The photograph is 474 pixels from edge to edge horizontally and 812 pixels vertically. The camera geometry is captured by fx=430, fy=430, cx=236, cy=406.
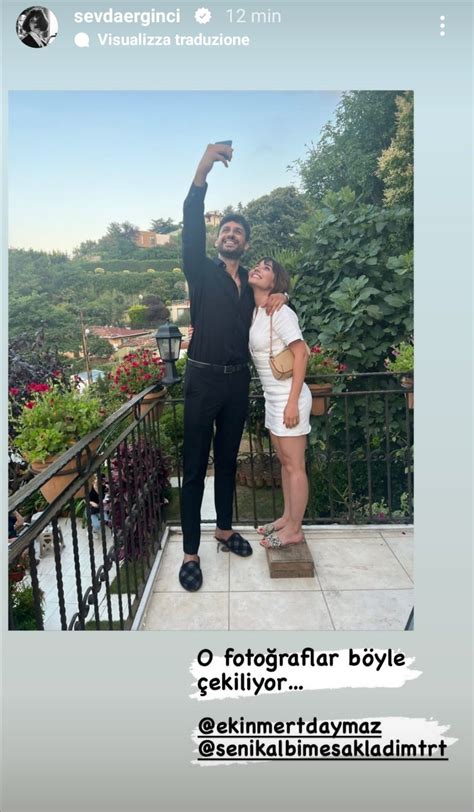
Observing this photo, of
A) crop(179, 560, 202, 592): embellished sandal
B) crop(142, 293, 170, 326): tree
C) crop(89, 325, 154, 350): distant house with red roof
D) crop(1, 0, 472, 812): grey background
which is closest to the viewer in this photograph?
crop(1, 0, 472, 812): grey background

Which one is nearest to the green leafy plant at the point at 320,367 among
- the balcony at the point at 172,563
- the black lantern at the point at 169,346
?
the balcony at the point at 172,563

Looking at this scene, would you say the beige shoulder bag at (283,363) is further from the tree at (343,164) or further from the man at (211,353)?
the tree at (343,164)

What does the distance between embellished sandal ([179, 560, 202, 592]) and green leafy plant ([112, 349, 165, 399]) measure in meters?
1.26

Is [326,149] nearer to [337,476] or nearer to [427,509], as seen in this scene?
[337,476]

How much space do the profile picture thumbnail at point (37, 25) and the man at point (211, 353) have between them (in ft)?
2.11

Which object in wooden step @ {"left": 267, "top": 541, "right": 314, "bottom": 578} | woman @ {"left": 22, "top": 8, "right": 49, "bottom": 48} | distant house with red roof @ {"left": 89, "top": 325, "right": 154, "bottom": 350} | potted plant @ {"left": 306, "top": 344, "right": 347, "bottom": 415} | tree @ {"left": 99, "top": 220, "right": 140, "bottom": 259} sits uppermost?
tree @ {"left": 99, "top": 220, "right": 140, "bottom": 259}

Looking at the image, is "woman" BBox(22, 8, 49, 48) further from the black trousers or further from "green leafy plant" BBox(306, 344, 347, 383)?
"green leafy plant" BBox(306, 344, 347, 383)

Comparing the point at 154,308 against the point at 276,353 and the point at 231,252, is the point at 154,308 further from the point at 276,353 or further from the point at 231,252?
the point at 276,353

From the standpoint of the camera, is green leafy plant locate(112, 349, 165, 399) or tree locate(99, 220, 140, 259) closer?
green leafy plant locate(112, 349, 165, 399)

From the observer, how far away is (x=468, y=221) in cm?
121

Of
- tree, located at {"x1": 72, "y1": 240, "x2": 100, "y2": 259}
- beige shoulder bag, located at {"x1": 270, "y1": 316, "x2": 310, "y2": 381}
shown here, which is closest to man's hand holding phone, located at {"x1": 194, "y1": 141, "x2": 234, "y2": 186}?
beige shoulder bag, located at {"x1": 270, "y1": 316, "x2": 310, "y2": 381}

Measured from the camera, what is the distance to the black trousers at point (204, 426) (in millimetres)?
1991

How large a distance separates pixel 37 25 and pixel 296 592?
86.8 inches
